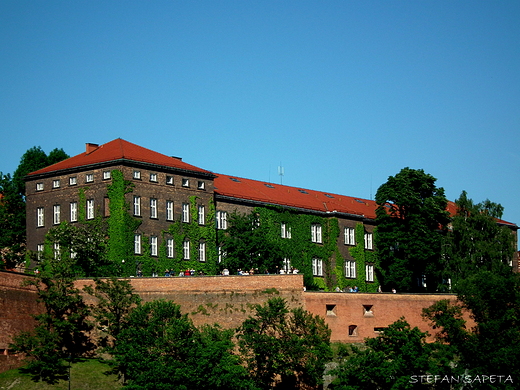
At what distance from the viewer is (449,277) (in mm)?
91062

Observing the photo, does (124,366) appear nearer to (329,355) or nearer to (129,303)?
(129,303)

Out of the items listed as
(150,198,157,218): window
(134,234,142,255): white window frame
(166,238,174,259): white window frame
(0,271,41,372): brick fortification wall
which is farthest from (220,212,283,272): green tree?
(0,271,41,372): brick fortification wall

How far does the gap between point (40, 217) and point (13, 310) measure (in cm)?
1816

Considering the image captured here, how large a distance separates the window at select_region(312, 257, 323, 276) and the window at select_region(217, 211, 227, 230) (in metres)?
8.97

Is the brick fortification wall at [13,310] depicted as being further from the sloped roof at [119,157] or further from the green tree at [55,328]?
the sloped roof at [119,157]

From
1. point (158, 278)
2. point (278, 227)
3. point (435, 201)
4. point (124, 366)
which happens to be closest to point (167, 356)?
point (124, 366)

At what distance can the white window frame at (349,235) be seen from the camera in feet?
315

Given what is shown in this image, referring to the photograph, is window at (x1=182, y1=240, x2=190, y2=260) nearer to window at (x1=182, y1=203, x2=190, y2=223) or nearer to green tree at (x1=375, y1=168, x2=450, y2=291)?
window at (x1=182, y1=203, x2=190, y2=223)

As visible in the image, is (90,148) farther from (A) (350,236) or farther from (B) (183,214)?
(A) (350,236)

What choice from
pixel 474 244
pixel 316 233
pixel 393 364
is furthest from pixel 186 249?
pixel 474 244

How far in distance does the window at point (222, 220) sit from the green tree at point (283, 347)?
1696cm

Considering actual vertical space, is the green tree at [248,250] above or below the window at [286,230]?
below

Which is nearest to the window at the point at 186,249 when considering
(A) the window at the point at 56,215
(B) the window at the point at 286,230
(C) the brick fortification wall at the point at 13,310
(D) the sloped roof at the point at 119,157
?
(D) the sloped roof at the point at 119,157

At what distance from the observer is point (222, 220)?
8988 cm
